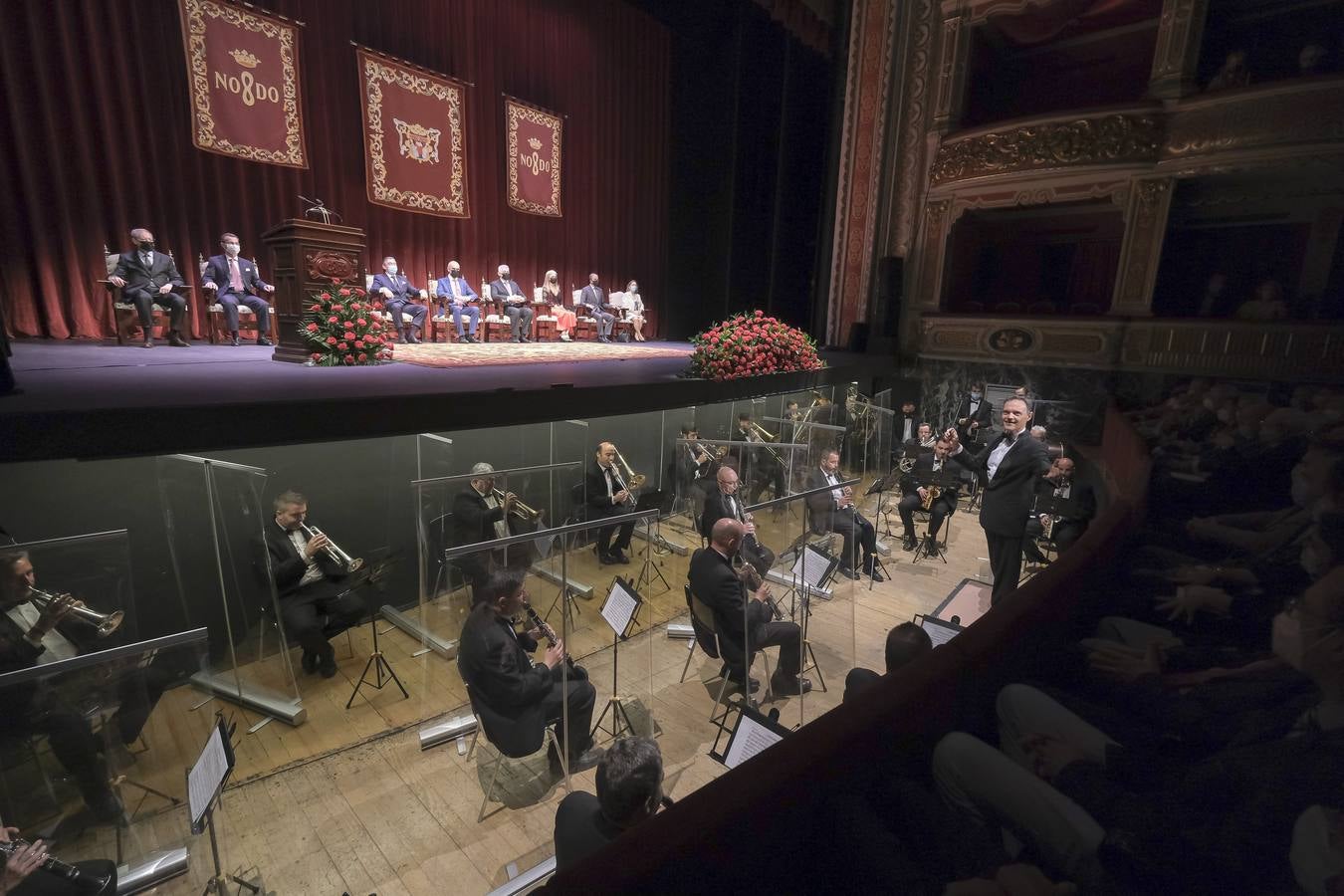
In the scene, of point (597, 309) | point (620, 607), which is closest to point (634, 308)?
point (597, 309)

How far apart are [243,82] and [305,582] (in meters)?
6.56

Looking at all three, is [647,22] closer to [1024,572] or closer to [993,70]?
[993,70]

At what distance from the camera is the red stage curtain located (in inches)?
234

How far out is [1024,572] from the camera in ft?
18.0

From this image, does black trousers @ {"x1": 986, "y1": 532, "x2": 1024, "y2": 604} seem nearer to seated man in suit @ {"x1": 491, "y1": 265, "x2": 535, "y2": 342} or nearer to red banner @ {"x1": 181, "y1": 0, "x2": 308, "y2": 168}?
seated man in suit @ {"x1": 491, "y1": 265, "x2": 535, "y2": 342}

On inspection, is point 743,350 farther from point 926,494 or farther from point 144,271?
point 144,271

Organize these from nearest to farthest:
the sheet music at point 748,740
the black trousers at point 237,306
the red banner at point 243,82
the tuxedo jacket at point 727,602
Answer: the sheet music at point 748,740, the tuxedo jacket at point 727,602, the black trousers at point 237,306, the red banner at point 243,82

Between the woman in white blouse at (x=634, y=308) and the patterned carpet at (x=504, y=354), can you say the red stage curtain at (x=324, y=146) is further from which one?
the patterned carpet at (x=504, y=354)

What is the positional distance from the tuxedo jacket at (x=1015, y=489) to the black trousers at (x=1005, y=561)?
64 mm

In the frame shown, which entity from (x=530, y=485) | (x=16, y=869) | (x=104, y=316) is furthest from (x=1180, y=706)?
(x=104, y=316)

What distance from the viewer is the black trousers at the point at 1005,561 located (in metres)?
4.38

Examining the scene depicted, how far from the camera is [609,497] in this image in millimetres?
5383

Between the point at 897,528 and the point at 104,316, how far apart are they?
893cm

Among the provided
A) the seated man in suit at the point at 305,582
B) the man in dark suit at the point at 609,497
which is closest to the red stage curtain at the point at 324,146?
the seated man in suit at the point at 305,582
